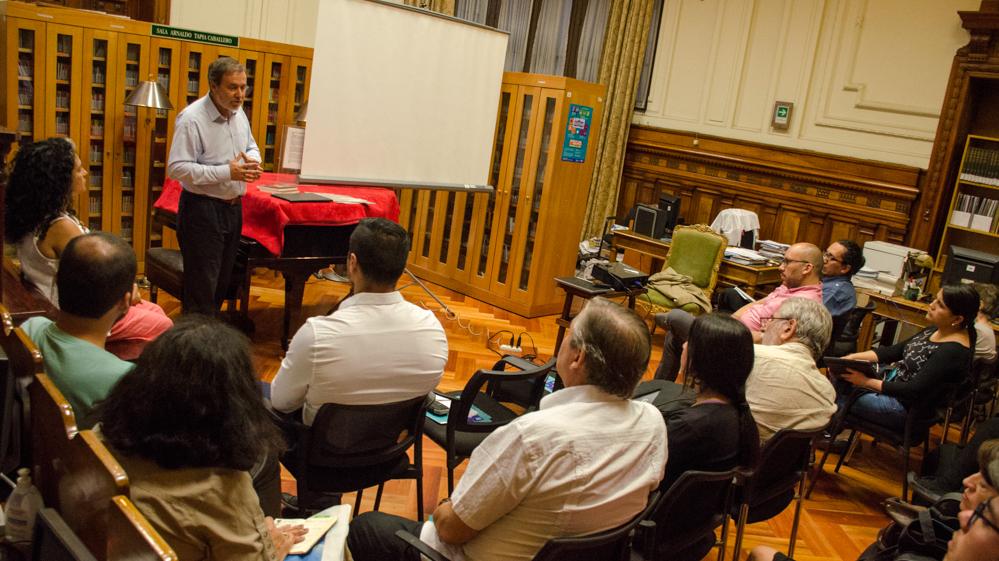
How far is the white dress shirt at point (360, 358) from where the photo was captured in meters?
2.33

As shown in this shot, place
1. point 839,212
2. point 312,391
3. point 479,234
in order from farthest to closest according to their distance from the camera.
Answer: point 839,212
point 479,234
point 312,391

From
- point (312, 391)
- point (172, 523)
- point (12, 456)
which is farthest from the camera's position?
point (312, 391)

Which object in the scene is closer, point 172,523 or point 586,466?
point 172,523

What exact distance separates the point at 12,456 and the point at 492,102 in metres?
4.33

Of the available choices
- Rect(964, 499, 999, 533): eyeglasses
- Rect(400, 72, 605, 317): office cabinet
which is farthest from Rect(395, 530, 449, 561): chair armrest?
Rect(400, 72, 605, 317): office cabinet

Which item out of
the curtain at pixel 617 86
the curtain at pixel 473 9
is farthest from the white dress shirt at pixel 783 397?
the curtain at pixel 473 9

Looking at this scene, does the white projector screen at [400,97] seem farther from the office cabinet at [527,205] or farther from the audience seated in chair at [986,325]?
the audience seated in chair at [986,325]

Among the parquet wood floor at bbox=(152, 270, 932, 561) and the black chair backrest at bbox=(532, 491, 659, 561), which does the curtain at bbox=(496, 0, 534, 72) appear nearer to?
the parquet wood floor at bbox=(152, 270, 932, 561)

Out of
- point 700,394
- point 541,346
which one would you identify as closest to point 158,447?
point 700,394

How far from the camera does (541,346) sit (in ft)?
18.8

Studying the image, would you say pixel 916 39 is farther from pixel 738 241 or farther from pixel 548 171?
pixel 548 171

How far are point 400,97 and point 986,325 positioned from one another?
11.9ft

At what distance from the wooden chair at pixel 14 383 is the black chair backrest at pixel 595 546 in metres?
1.18

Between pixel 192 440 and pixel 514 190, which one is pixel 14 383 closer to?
pixel 192 440
